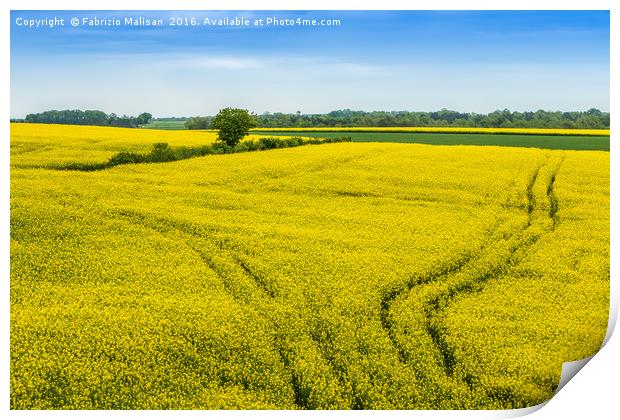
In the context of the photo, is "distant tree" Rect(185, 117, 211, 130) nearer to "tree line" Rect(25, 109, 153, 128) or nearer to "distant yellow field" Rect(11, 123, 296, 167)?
"distant yellow field" Rect(11, 123, 296, 167)

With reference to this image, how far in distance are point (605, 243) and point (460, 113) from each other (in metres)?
3.81

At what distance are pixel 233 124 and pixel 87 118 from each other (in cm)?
286

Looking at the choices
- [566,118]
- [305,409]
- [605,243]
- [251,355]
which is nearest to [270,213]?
[251,355]

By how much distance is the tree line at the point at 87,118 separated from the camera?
37.1 ft

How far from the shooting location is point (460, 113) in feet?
41.0

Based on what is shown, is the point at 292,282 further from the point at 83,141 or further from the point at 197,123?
the point at 83,141

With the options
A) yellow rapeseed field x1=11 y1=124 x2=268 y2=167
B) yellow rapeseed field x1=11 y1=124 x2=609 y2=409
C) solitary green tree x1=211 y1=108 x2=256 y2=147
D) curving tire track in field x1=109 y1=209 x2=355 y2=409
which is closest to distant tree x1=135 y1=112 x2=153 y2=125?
yellow rapeseed field x1=11 y1=124 x2=268 y2=167

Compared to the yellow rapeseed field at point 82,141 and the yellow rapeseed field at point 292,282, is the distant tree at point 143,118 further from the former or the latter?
the yellow rapeseed field at point 292,282

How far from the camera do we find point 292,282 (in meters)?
8.66

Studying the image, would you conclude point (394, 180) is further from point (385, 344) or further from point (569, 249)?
point (385, 344)

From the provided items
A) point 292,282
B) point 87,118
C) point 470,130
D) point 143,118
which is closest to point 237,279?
point 292,282

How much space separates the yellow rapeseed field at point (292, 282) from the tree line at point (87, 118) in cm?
83

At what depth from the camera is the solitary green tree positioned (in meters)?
12.2
